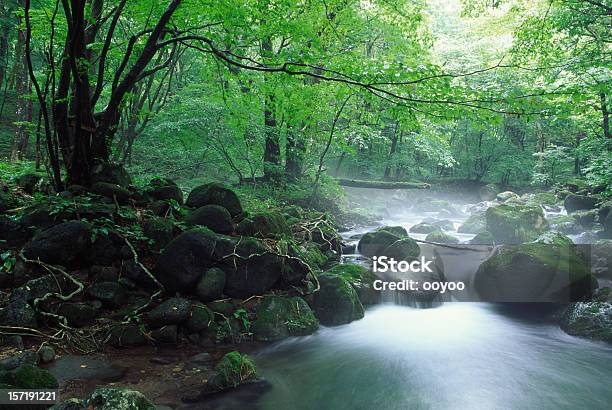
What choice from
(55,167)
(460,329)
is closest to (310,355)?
(460,329)

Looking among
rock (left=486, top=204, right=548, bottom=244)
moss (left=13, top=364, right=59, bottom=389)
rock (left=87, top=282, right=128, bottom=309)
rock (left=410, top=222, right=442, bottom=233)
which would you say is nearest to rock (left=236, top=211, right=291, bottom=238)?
rock (left=87, top=282, right=128, bottom=309)

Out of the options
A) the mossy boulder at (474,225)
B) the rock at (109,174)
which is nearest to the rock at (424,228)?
the mossy boulder at (474,225)

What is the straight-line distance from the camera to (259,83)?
8.18m

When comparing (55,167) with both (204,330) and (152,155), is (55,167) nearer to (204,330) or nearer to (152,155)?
(204,330)

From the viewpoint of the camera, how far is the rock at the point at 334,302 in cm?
682

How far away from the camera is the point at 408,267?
9.36 m

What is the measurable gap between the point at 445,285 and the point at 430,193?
71.4 feet

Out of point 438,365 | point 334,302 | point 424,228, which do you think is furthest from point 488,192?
point 438,365

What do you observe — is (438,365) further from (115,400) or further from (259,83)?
(259,83)

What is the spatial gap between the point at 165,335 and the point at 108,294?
3.43 feet

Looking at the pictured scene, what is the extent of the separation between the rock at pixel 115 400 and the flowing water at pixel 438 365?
1498mm

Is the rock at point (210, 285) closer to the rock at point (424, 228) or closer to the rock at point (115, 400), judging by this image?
the rock at point (115, 400)

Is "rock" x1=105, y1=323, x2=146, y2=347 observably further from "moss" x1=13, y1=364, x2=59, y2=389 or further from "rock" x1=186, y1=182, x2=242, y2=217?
"rock" x1=186, y1=182, x2=242, y2=217

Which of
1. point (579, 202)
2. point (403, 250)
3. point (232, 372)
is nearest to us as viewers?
point (232, 372)
